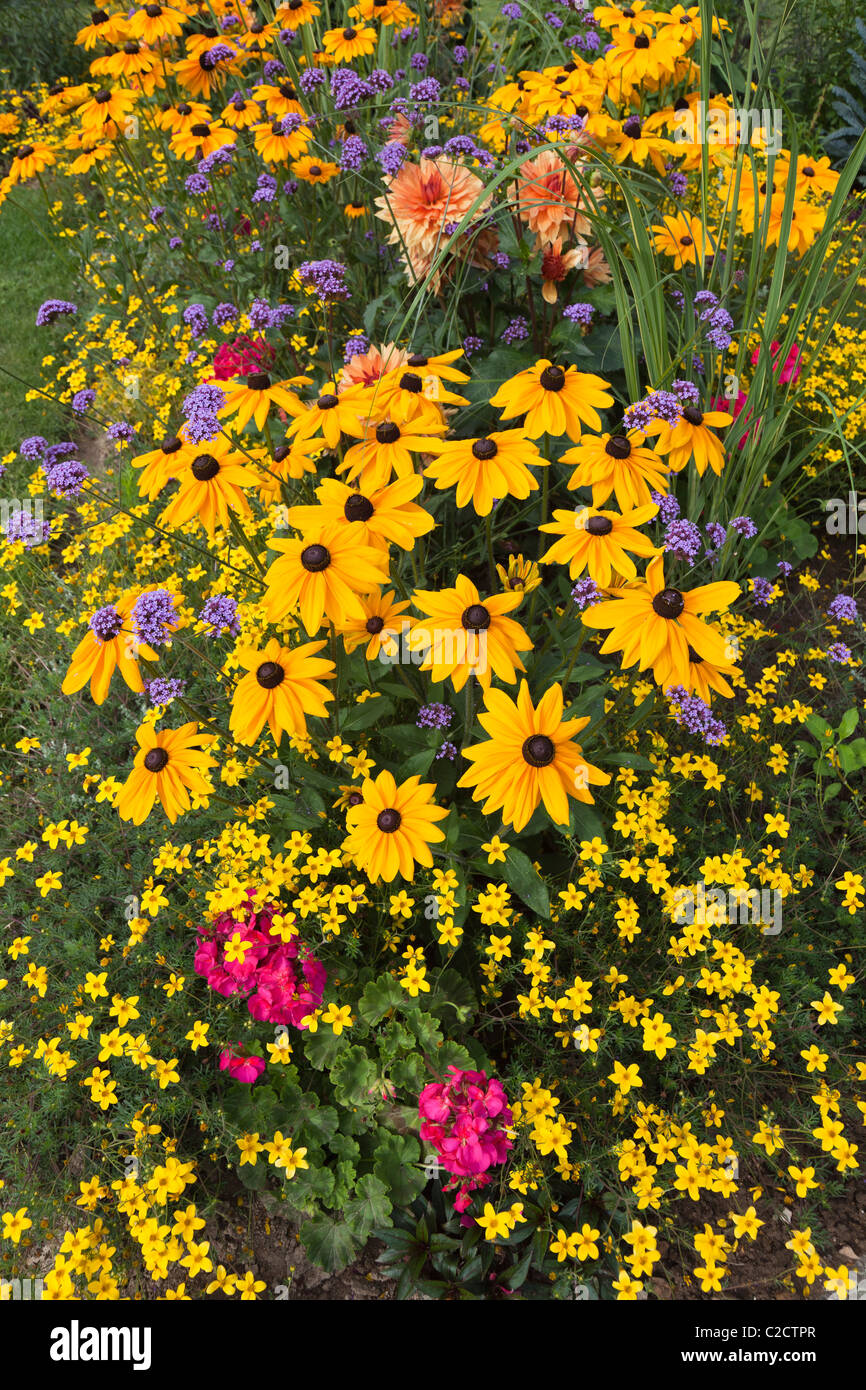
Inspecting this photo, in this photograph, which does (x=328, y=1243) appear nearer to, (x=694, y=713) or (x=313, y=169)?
(x=694, y=713)

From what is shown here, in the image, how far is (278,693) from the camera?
163 cm

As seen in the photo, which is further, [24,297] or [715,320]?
[24,297]

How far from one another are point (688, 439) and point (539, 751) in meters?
0.86

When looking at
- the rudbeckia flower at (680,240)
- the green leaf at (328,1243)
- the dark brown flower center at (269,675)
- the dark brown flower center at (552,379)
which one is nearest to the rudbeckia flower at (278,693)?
the dark brown flower center at (269,675)

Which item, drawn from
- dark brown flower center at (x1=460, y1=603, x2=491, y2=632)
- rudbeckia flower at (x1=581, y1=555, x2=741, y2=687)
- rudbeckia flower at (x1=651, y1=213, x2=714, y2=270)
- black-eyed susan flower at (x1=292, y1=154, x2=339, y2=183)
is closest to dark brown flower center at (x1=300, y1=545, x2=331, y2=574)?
dark brown flower center at (x1=460, y1=603, x2=491, y2=632)

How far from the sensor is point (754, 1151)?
2.02 meters

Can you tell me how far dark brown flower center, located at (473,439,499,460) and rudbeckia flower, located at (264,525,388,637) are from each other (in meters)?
0.30

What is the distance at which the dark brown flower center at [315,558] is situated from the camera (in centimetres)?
158

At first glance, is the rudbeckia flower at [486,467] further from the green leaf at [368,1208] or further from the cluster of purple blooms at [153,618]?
the green leaf at [368,1208]

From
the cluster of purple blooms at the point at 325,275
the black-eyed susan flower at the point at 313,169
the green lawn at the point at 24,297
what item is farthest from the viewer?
the green lawn at the point at 24,297

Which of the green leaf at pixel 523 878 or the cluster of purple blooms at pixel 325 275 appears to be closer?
the green leaf at pixel 523 878

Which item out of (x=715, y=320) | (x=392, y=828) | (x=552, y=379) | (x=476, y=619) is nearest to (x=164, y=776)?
(x=392, y=828)

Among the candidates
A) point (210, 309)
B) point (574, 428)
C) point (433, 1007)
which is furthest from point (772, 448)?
point (210, 309)

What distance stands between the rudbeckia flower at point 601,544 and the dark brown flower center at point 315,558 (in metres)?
0.43
